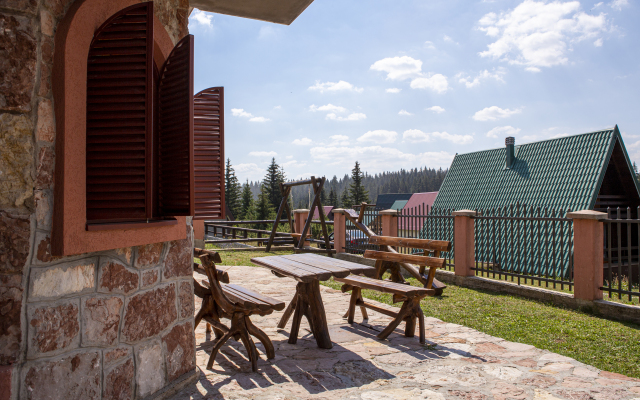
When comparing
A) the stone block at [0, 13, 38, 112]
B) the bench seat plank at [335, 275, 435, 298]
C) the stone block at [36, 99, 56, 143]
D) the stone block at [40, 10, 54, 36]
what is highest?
the stone block at [40, 10, 54, 36]

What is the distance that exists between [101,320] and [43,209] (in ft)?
2.14

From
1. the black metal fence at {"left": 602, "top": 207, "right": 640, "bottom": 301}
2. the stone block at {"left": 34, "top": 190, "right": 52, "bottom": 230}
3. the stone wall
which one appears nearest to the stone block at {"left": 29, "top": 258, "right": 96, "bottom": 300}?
the stone wall

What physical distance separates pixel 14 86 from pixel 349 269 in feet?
9.55

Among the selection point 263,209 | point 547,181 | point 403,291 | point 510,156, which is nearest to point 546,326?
point 403,291

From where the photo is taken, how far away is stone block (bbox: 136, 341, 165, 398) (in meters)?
2.49

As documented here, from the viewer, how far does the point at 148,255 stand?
2584 millimetres

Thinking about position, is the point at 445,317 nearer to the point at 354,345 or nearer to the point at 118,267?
the point at 354,345

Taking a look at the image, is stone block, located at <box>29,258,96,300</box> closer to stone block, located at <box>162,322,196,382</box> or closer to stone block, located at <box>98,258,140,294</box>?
stone block, located at <box>98,258,140,294</box>

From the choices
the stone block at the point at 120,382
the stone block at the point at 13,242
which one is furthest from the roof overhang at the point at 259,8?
the stone block at the point at 120,382

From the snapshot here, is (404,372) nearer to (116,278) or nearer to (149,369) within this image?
(149,369)

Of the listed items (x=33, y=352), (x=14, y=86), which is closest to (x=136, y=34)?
(x=14, y=86)

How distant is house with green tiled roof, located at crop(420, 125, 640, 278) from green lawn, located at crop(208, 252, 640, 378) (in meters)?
6.51

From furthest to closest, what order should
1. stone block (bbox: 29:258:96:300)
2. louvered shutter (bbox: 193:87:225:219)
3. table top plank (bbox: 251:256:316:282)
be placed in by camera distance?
table top plank (bbox: 251:256:316:282) → louvered shutter (bbox: 193:87:225:219) → stone block (bbox: 29:258:96:300)

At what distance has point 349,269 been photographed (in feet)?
13.2
